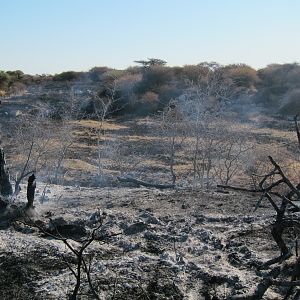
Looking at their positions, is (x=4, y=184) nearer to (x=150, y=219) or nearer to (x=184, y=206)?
(x=150, y=219)

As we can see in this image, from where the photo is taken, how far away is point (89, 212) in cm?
863

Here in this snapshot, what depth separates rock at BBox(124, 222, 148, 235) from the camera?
7300 mm

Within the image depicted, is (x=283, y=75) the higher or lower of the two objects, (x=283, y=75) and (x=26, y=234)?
the higher

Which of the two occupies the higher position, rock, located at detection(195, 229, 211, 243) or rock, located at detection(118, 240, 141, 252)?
rock, located at detection(195, 229, 211, 243)

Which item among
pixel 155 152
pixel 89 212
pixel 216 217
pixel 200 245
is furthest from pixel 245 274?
pixel 155 152

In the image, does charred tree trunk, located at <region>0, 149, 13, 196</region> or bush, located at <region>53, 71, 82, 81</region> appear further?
bush, located at <region>53, 71, 82, 81</region>

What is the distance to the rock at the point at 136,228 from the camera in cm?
730

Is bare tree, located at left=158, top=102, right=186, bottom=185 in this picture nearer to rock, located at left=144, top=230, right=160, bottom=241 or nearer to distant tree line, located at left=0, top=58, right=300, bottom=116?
distant tree line, located at left=0, top=58, right=300, bottom=116

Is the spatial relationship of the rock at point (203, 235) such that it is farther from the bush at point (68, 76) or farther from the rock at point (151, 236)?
the bush at point (68, 76)

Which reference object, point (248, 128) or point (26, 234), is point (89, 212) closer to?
point (26, 234)

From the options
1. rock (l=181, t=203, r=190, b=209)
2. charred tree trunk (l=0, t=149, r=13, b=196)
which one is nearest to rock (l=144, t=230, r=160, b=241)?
rock (l=181, t=203, r=190, b=209)

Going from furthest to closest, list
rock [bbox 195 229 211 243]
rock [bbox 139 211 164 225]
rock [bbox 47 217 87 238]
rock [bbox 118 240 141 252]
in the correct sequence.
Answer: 1. rock [bbox 139 211 164 225]
2. rock [bbox 47 217 87 238]
3. rock [bbox 195 229 211 243]
4. rock [bbox 118 240 141 252]

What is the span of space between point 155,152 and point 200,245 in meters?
18.6

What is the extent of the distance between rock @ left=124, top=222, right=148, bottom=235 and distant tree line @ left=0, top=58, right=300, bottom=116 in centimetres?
2608
